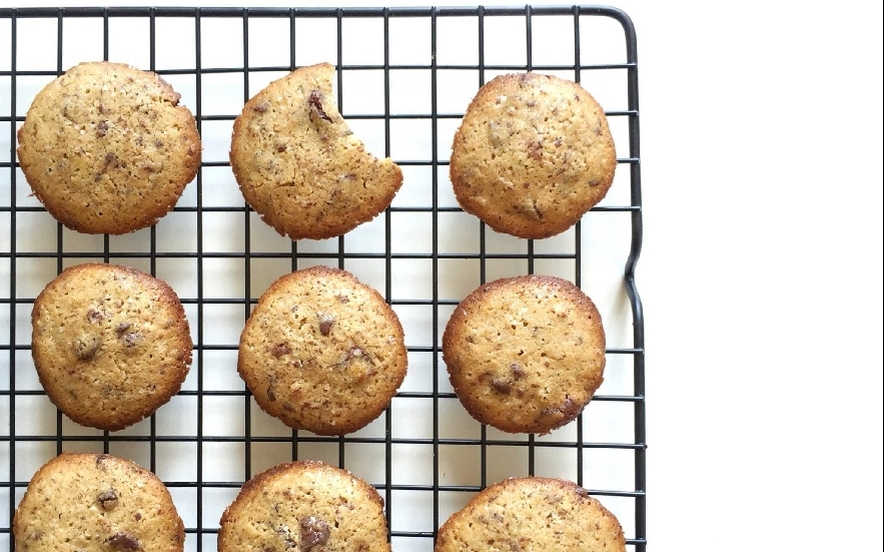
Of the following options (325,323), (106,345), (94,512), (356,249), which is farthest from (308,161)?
(94,512)

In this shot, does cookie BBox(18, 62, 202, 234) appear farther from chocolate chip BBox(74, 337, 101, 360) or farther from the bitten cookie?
the bitten cookie

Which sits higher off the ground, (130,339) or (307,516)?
(130,339)

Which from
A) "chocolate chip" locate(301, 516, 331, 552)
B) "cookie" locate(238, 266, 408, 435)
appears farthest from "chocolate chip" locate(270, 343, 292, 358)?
"chocolate chip" locate(301, 516, 331, 552)

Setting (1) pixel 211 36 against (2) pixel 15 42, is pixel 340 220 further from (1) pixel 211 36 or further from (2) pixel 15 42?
(2) pixel 15 42

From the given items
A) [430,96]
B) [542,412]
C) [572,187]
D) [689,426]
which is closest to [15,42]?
[430,96]

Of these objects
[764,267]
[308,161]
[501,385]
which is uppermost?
[308,161]

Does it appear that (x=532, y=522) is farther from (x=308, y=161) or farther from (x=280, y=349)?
(x=308, y=161)
